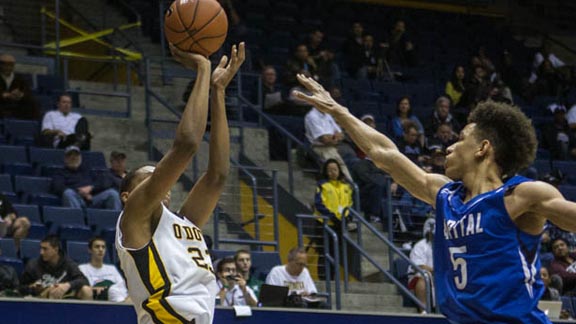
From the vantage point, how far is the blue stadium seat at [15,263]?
11148 mm

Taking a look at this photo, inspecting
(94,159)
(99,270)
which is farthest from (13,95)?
(99,270)

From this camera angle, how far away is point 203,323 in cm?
493

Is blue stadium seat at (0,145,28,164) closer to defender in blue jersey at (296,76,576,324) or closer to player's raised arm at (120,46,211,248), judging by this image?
player's raised arm at (120,46,211,248)

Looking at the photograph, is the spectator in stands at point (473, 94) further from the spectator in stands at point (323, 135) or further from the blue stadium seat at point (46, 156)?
the blue stadium seat at point (46, 156)

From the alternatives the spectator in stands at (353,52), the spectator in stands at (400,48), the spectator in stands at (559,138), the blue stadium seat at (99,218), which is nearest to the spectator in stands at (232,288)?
the blue stadium seat at (99,218)

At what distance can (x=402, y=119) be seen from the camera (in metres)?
16.3

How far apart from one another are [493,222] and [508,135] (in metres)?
0.38

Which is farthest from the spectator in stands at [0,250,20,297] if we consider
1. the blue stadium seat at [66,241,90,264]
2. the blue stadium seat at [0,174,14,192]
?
the blue stadium seat at [0,174,14,192]

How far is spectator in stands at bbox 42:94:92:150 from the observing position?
13.6m

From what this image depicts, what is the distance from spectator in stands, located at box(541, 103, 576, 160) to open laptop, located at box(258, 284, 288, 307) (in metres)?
8.43

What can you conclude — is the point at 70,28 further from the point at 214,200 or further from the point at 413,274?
the point at 214,200

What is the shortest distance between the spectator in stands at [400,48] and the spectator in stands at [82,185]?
774 centimetres

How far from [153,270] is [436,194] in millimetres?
1275

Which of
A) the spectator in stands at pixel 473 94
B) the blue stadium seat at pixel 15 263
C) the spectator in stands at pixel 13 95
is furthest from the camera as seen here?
the spectator in stands at pixel 473 94
